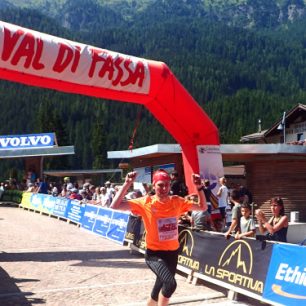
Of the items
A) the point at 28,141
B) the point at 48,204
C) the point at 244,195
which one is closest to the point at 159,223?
the point at 244,195

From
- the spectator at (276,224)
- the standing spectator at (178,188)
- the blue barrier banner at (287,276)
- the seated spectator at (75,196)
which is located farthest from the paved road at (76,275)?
the seated spectator at (75,196)

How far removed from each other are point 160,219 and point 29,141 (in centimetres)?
3090

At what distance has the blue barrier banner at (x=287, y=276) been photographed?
255 inches

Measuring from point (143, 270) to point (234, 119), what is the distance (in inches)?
4540

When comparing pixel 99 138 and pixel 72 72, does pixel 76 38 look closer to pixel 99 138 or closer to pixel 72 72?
pixel 99 138

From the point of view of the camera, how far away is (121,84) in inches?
430

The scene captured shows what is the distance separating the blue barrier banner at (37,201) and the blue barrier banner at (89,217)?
721cm

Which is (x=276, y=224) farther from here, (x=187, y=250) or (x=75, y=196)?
(x=75, y=196)

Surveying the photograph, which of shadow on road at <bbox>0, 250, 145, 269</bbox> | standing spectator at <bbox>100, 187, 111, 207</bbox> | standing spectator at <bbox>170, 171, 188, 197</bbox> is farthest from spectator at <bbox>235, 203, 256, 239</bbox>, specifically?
standing spectator at <bbox>100, 187, 111, 207</bbox>

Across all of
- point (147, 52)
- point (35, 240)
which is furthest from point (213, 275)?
point (147, 52)

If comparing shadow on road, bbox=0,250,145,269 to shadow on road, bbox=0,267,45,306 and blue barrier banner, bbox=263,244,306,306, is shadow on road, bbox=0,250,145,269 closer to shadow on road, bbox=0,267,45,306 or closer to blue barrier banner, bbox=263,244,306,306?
shadow on road, bbox=0,267,45,306

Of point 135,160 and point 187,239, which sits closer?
point 187,239

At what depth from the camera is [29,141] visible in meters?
35.1

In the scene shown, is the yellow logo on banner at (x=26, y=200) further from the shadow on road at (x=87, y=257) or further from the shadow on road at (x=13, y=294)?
the shadow on road at (x=13, y=294)
